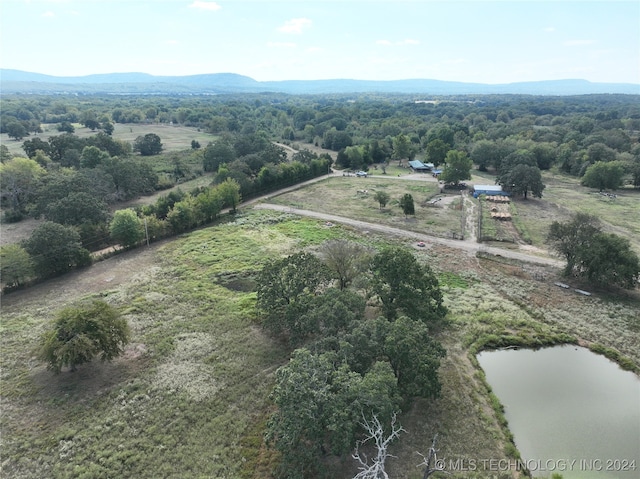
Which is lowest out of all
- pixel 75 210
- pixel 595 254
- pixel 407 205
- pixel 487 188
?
pixel 487 188

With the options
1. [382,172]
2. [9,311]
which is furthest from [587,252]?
[382,172]

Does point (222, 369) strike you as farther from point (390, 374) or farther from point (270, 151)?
point (270, 151)

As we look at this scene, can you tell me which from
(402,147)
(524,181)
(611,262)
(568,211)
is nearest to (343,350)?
(611,262)

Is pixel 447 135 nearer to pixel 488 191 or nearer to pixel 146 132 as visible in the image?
pixel 488 191

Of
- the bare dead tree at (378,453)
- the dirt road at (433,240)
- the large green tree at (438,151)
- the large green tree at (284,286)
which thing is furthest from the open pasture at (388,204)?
the bare dead tree at (378,453)

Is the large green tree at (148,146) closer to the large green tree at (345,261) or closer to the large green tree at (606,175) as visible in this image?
the large green tree at (345,261)

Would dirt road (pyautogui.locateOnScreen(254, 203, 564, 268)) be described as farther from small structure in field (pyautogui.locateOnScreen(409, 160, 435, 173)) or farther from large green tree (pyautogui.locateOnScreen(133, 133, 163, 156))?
large green tree (pyautogui.locateOnScreen(133, 133, 163, 156))

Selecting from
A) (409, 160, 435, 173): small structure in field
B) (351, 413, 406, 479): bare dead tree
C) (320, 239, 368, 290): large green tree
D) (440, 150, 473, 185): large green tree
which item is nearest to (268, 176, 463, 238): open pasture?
(440, 150, 473, 185): large green tree

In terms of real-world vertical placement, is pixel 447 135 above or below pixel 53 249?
above
